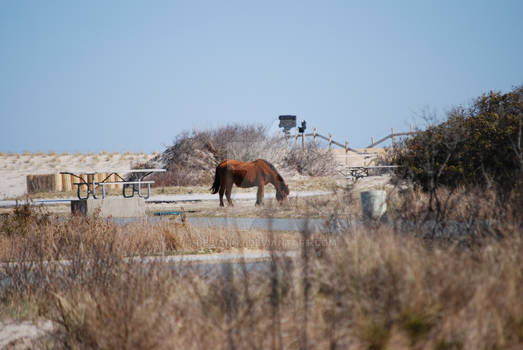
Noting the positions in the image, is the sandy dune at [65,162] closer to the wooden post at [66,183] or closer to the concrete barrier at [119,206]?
the wooden post at [66,183]

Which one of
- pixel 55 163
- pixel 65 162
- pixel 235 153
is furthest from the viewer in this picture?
pixel 65 162

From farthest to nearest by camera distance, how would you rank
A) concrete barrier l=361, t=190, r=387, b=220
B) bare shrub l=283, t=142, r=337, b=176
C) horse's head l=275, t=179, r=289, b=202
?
bare shrub l=283, t=142, r=337, b=176
horse's head l=275, t=179, r=289, b=202
concrete barrier l=361, t=190, r=387, b=220

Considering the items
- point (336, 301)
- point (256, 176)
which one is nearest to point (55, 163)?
point (256, 176)

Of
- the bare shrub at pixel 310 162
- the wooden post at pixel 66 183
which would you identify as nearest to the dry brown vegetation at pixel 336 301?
the wooden post at pixel 66 183

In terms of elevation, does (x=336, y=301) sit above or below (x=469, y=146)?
below

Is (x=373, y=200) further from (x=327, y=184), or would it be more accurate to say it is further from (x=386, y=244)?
(x=327, y=184)

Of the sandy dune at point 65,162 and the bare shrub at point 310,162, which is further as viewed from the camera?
the sandy dune at point 65,162

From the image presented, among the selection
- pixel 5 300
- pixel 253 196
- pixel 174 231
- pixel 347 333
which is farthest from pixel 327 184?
pixel 347 333

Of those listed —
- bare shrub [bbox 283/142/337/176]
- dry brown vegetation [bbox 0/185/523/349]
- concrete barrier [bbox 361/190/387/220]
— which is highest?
bare shrub [bbox 283/142/337/176]

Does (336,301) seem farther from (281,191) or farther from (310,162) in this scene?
(310,162)

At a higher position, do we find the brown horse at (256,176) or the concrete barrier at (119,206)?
the brown horse at (256,176)

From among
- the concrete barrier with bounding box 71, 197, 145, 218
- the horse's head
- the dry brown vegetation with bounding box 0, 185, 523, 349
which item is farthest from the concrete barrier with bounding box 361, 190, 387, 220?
the concrete barrier with bounding box 71, 197, 145, 218

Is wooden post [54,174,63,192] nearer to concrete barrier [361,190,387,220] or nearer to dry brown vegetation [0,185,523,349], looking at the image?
concrete barrier [361,190,387,220]

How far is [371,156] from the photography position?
1484 inches
